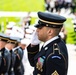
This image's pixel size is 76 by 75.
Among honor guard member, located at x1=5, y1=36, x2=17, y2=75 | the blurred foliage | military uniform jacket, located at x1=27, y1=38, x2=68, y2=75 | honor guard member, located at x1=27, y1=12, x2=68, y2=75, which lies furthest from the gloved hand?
the blurred foliage

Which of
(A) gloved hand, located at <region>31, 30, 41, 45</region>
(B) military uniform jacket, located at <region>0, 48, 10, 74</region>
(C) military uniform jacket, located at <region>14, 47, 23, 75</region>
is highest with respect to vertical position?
(A) gloved hand, located at <region>31, 30, 41, 45</region>

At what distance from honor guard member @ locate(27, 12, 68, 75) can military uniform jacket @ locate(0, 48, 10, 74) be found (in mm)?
1958

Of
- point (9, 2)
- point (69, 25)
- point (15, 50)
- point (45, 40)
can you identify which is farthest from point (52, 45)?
point (9, 2)

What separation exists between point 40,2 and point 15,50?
2526cm

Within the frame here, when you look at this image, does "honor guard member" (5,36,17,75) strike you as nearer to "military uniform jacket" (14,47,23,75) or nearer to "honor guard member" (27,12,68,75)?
"military uniform jacket" (14,47,23,75)

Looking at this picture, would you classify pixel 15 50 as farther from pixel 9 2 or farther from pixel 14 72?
pixel 9 2

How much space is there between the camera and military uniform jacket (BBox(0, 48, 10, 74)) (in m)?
6.51

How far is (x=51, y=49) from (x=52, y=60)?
195mm

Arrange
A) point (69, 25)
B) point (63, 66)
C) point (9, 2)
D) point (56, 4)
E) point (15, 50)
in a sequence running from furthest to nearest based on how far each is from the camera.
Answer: point (9, 2) → point (56, 4) → point (69, 25) → point (15, 50) → point (63, 66)

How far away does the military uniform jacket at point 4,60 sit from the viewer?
21.4 feet

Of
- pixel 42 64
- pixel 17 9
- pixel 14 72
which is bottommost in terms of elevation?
pixel 17 9

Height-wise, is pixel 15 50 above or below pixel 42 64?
below

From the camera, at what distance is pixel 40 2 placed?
32688 millimetres

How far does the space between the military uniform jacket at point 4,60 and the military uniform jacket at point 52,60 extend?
1959mm
